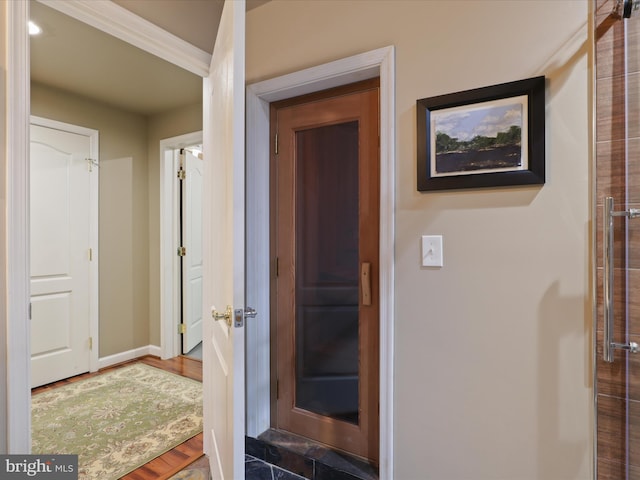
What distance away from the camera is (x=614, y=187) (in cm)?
117

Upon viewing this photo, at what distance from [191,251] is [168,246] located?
0.24m

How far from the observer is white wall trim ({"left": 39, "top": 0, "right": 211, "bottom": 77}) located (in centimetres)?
142

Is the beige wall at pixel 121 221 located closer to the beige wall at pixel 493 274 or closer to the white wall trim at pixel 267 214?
the white wall trim at pixel 267 214

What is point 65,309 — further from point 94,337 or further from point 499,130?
point 499,130

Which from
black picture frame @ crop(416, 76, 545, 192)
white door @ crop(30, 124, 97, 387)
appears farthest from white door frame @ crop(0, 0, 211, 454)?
white door @ crop(30, 124, 97, 387)

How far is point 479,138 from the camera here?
137cm

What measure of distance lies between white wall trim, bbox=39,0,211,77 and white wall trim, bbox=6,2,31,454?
0.20m

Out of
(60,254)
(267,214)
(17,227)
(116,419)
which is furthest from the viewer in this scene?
(60,254)

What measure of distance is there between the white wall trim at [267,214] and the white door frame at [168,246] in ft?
6.35

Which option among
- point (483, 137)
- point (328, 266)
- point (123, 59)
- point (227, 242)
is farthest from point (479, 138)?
point (123, 59)

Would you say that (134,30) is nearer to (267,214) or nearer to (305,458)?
(267,214)

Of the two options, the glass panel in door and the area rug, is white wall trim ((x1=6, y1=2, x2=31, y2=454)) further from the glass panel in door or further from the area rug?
the glass panel in door

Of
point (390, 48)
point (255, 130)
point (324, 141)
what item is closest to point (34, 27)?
point (255, 130)

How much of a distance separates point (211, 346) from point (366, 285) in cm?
91
